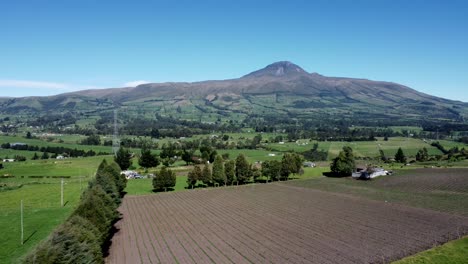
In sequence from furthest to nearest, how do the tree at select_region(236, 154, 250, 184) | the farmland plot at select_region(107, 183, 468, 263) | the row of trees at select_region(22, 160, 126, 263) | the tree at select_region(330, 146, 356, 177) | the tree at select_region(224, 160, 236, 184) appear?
1. the tree at select_region(330, 146, 356, 177)
2. the tree at select_region(236, 154, 250, 184)
3. the tree at select_region(224, 160, 236, 184)
4. the farmland plot at select_region(107, 183, 468, 263)
5. the row of trees at select_region(22, 160, 126, 263)

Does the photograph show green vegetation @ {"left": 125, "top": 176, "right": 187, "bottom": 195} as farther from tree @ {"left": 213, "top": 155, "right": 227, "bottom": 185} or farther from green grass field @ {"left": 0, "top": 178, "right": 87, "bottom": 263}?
green grass field @ {"left": 0, "top": 178, "right": 87, "bottom": 263}

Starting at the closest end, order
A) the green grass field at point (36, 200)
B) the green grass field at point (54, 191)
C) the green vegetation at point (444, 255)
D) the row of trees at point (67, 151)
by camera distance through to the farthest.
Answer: the green vegetation at point (444, 255)
the green grass field at point (36, 200)
the green grass field at point (54, 191)
the row of trees at point (67, 151)

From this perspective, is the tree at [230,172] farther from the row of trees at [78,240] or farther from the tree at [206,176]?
→ the row of trees at [78,240]

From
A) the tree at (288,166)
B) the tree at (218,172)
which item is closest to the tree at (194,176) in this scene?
the tree at (218,172)

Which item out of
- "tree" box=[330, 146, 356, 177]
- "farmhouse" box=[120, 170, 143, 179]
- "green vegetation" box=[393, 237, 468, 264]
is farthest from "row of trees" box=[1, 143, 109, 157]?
"green vegetation" box=[393, 237, 468, 264]

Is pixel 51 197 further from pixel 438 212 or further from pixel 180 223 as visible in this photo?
pixel 438 212

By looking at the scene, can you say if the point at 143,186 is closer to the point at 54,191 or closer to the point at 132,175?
the point at 132,175

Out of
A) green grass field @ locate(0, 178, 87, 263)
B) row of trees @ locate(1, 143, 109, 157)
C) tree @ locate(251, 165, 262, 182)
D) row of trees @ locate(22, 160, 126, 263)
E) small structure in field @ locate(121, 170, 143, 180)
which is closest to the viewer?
row of trees @ locate(22, 160, 126, 263)

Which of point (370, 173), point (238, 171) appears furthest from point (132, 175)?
point (370, 173)
